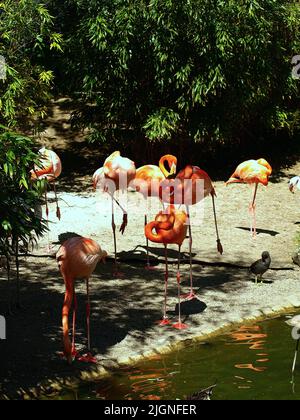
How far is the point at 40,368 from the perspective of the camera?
8.13m

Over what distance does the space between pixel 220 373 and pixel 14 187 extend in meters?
2.49

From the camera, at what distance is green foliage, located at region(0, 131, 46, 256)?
25.3ft

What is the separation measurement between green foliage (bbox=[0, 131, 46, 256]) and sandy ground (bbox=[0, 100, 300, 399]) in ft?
4.01

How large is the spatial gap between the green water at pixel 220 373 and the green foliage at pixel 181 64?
24.4 feet

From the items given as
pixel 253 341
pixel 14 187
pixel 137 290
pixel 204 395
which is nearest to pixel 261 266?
pixel 137 290

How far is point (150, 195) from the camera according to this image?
37.7 feet

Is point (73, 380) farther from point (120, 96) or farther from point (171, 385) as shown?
point (120, 96)

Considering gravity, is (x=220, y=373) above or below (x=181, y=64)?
below

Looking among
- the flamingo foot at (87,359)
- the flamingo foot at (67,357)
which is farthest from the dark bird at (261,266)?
the flamingo foot at (67,357)

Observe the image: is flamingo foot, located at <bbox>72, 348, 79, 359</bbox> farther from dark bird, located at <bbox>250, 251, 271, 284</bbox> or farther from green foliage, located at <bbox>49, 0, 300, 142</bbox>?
green foliage, located at <bbox>49, 0, 300, 142</bbox>

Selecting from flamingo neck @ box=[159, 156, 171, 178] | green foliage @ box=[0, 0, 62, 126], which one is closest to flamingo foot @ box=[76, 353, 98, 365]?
flamingo neck @ box=[159, 156, 171, 178]

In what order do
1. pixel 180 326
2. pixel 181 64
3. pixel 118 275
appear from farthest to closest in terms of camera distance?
pixel 181 64 < pixel 118 275 < pixel 180 326

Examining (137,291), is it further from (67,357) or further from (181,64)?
(181,64)

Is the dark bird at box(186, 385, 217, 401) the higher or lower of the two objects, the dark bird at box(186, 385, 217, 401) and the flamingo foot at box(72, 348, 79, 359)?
the higher
